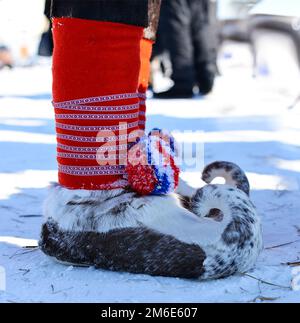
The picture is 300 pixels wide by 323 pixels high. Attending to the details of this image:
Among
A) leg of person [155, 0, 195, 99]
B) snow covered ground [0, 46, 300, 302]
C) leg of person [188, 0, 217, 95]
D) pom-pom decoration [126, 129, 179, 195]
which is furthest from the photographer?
leg of person [188, 0, 217, 95]

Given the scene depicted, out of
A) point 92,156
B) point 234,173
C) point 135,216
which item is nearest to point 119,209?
point 135,216

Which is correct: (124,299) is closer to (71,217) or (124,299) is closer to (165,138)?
(71,217)

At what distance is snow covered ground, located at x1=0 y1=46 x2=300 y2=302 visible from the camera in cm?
147

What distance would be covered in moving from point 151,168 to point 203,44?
13.1 feet

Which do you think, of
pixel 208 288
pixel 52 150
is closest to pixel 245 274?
pixel 208 288

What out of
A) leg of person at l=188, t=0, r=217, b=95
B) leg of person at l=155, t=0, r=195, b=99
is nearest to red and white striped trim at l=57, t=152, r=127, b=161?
leg of person at l=155, t=0, r=195, b=99

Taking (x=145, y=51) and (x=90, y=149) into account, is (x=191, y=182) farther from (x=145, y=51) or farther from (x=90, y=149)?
(x=90, y=149)

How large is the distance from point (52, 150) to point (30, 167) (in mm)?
406

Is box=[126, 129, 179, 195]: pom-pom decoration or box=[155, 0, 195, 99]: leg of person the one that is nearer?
box=[126, 129, 179, 195]: pom-pom decoration

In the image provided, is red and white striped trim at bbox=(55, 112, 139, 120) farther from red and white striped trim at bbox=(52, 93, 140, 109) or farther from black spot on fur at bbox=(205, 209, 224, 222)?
black spot on fur at bbox=(205, 209, 224, 222)

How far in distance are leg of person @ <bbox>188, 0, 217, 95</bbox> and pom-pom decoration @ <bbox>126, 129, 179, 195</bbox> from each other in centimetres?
390

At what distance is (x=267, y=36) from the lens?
18.6ft

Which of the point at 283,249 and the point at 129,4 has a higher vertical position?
the point at 129,4

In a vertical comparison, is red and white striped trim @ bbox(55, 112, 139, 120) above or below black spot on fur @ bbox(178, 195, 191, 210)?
above
